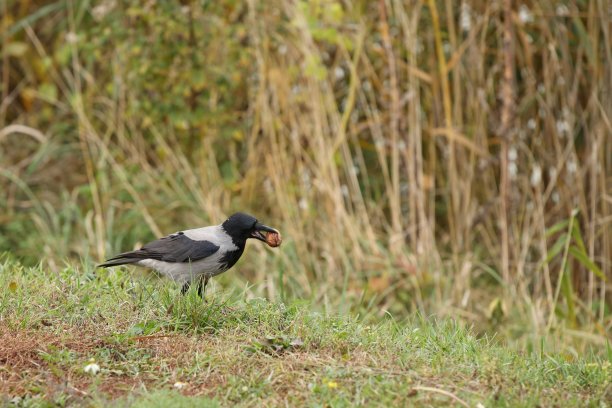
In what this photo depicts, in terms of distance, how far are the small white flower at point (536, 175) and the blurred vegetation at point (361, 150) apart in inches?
0.7

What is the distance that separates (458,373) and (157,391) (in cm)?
115

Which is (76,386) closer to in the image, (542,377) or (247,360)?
(247,360)

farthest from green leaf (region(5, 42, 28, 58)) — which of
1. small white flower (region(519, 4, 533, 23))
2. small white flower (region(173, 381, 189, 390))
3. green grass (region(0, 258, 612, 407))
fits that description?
small white flower (region(173, 381, 189, 390))

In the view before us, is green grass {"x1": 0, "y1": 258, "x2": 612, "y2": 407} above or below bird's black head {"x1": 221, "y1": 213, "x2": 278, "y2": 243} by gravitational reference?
below

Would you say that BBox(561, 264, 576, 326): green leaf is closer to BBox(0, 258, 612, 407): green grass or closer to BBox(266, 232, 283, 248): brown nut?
BBox(0, 258, 612, 407): green grass

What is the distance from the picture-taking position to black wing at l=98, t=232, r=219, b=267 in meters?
4.57

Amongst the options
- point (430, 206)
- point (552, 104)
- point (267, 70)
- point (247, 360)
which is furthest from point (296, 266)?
point (247, 360)

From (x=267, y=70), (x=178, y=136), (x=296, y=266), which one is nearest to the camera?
(x=296, y=266)

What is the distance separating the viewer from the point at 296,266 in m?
7.01

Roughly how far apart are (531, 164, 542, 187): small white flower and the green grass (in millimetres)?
2910

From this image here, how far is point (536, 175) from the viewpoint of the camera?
7.19 m

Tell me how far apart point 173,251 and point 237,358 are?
1.01m

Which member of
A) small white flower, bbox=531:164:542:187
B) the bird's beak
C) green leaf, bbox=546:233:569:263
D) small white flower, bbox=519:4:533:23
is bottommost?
green leaf, bbox=546:233:569:263

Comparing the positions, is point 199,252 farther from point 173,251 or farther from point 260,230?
point 260,230
